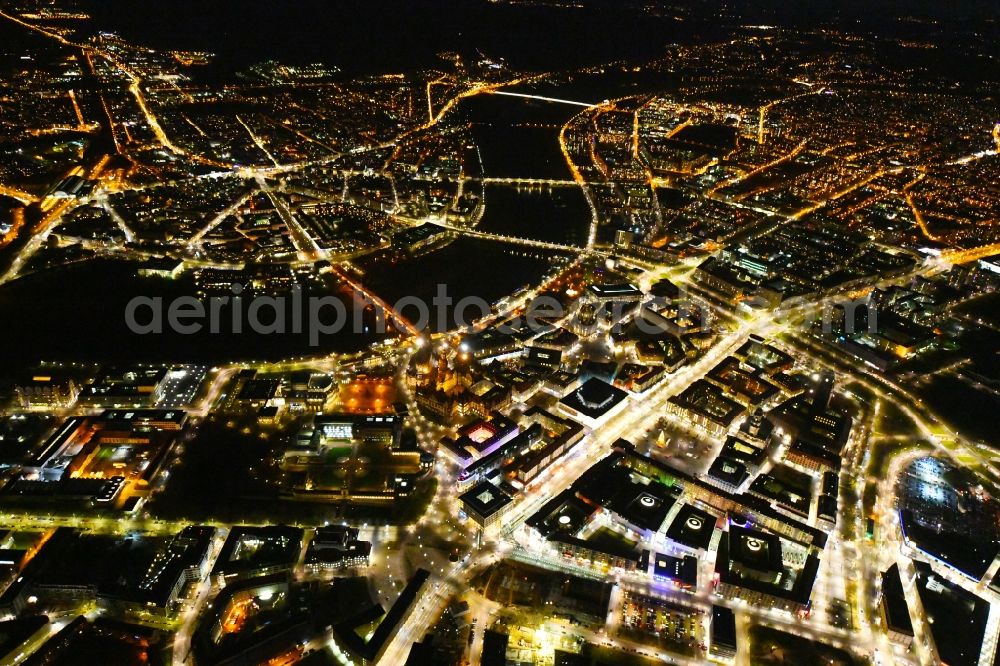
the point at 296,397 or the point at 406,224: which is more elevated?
the point at 406,224

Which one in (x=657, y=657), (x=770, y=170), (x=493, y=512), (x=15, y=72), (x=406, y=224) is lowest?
(x=657, y=657)

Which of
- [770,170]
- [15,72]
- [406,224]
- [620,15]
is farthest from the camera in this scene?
[620,15]

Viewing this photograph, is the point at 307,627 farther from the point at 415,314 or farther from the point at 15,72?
the point at 15,72

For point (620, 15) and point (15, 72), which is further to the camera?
point (620, 15)

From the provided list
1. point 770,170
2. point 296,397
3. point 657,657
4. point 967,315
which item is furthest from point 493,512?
point 770,170

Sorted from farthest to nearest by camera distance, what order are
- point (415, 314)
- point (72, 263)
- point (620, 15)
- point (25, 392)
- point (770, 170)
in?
point (620, 15) < point (770, 170) < point (72, 263) < point (415, 314) < point (25, 392)

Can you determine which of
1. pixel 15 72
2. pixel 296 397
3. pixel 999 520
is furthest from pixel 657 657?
pixel 15 72

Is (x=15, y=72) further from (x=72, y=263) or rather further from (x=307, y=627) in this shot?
(x=307, y=627)
